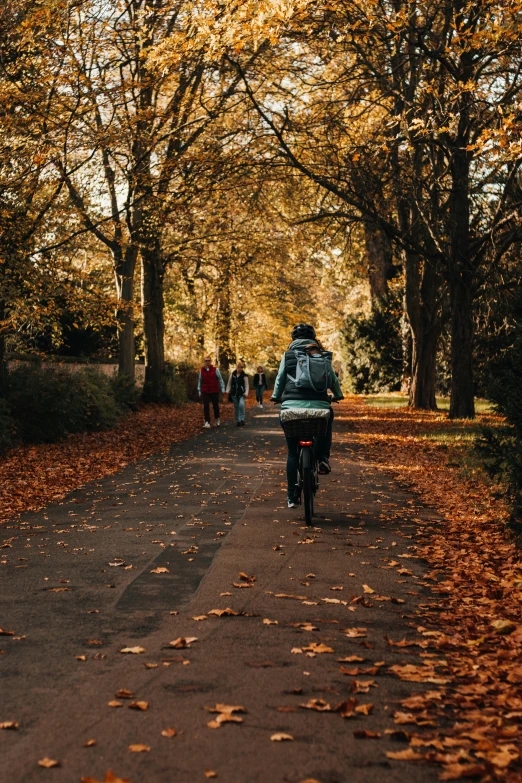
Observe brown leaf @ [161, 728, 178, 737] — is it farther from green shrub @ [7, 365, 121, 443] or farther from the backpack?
green shrub @ [7, 365, 121, 443]

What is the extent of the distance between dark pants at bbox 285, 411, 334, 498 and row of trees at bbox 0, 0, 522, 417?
4.44 m

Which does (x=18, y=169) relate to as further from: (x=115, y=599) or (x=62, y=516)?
(x=115, y=599)

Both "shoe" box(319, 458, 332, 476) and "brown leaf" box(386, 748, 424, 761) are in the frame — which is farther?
"shoe" box(319, 458, 332, 476)

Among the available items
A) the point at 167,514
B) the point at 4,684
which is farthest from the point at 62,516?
the point at 4,684

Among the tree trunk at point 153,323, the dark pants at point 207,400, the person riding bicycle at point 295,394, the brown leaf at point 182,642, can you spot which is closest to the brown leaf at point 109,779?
the brown leaf at point 182,642

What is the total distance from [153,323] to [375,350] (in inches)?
Answer: 638

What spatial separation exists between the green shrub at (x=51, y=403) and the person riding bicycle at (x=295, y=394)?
10.6 m

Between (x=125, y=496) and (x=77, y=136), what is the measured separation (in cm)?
881

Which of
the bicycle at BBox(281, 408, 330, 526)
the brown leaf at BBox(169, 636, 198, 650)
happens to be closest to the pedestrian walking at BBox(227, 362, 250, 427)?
the bicycle at BBox(281, 408, 330, 526)

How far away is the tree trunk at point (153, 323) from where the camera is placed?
108 ft

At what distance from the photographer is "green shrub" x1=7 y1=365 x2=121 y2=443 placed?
20.3 m

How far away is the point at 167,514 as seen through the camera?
1076cm

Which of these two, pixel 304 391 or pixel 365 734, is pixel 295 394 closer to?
pixel 304 391

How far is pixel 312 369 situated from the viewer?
10.2 metres
